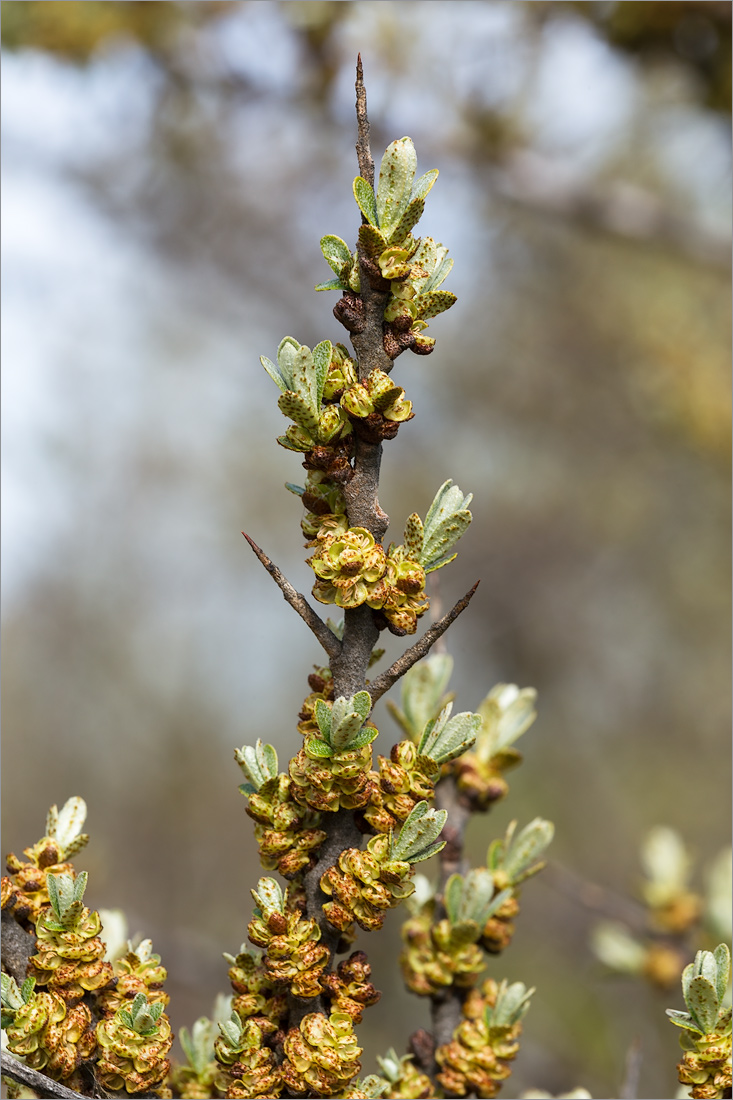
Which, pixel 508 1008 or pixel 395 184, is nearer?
pixel 395 184

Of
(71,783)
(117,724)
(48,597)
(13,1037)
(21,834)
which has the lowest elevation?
(13,1037)

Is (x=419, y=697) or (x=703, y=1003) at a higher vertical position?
(x=419, y=697)

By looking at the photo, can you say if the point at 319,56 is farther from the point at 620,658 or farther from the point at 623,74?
the point at 620,658

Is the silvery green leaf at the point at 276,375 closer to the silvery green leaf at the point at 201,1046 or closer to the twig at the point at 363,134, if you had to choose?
the twig at the point at 363,134

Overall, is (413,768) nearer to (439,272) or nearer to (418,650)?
(418,650)

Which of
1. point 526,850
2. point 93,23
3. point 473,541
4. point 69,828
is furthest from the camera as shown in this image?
point 473,541

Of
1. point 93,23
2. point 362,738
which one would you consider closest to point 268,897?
point 362,738

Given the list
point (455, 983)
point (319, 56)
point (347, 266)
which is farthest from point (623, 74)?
point (455, 983)
